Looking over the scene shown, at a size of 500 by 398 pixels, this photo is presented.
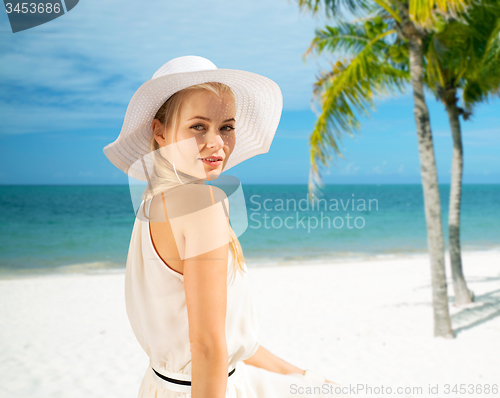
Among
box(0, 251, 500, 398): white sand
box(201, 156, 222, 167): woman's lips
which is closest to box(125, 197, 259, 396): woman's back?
box(201, 156, 222, 167): woman's lips

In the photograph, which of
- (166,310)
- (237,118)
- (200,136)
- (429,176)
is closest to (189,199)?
(200,136)

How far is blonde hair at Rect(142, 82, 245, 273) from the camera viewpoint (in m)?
1.06

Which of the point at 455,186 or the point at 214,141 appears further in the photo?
the point at 455,186

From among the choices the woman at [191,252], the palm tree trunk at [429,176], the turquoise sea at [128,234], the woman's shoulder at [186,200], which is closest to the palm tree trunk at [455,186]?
the palm tree trunk at [429,176]

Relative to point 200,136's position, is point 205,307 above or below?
below

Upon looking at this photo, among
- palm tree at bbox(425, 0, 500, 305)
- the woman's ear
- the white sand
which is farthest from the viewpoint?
palm tree at bbox(425, 0, 500, 305)

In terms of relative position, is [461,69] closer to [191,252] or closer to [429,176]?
[429,176]

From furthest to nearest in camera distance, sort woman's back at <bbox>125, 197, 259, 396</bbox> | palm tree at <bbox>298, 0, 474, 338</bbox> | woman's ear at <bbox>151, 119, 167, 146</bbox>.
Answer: palm tree at <bbox>298, 0, 474, 338</bbox>
woman's ear at <bbox>151, 119, 167, 146</bbox>
woman's back at <bbox>125, 197, 259, 396</bbox>

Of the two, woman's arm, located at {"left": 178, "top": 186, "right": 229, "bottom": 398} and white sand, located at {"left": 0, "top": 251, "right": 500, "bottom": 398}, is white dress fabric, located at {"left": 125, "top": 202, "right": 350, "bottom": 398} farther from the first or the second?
white sand, located at {"left": 0, "top": 251, "right": 500, "bottom": 398}

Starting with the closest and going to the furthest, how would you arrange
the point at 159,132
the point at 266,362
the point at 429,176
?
1. the point at 159,132
2. the point at 266,362
3. the point at 429,176

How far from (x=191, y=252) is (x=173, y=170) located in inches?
12.5

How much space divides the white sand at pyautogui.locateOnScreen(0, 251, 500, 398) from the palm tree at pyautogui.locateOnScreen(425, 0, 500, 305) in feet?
5.17

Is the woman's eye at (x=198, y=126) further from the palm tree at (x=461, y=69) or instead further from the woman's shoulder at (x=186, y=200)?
the palm tree at (x=461, y=69)

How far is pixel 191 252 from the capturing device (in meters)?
0.88
